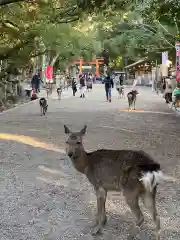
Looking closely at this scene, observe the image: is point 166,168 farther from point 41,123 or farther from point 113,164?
point 41,123

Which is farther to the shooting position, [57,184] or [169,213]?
[57,184]

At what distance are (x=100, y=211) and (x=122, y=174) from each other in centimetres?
63

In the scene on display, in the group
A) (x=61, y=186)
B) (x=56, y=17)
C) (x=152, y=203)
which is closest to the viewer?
(x=152, y=203)

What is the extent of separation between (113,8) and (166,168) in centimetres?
1098

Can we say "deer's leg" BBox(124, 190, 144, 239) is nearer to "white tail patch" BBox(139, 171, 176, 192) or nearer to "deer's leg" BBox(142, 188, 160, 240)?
"deer's leg" BBox(142, 188, 160, 240)

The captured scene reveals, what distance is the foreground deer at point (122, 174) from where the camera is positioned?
212 inches

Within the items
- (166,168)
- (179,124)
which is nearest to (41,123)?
(179,124)

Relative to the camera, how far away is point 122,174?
570 cm

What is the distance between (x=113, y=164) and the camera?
5.91 meters

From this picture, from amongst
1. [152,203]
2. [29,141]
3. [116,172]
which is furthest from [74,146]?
[29,141]

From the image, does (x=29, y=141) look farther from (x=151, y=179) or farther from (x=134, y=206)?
(x=151, y=179)

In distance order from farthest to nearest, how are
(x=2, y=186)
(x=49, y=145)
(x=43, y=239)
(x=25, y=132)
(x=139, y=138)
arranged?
(x=25, y=132), (x=139, y=138), (x=49, y=145), (x=2, y=186), (x=43, y=239)

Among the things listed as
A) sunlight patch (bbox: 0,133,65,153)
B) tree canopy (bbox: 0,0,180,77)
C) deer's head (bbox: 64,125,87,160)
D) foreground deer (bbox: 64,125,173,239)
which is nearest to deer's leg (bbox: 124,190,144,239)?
foreground deer (bbox: 64,125,173,239)

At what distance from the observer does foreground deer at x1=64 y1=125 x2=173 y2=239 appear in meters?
5.39
